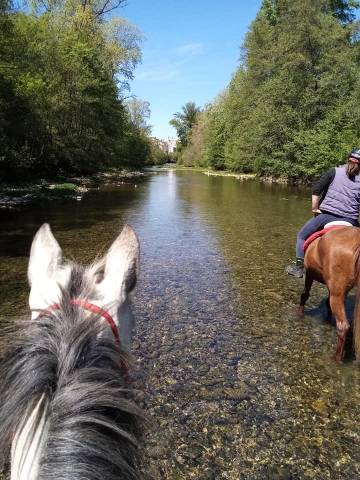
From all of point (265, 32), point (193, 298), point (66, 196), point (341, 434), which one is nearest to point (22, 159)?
point (66, 196)

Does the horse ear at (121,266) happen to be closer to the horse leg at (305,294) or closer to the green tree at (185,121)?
the horse leg at (305,294)

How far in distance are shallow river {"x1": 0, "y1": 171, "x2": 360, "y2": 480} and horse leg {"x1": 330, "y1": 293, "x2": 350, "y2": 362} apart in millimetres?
200

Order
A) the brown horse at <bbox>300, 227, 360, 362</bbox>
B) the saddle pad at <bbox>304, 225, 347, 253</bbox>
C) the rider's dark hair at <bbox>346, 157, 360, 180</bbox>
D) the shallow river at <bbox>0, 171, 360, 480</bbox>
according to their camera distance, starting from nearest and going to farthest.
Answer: the shallow river at <bbox>0, 171, 360, 480</bbox> < the brown horse at <bbox>300, 227, 360, 362</bbox> < the rider's dark hair at <bbox>346, 157, 360, 180</bbox> < the saddle pad at <bbox>304, 225, 347, 253</bbox>

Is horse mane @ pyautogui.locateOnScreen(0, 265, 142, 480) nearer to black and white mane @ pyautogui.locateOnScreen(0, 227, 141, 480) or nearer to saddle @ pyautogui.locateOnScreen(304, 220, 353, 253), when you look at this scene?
black and white mane @ pyautogui.locateOnScreen(0, 227, 141, 480)

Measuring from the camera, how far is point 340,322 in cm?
532

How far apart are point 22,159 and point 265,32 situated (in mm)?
36293

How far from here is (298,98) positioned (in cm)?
3697

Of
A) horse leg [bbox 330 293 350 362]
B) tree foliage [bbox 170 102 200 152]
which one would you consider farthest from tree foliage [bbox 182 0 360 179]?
tree foliage [bbox 170 102 200 152]

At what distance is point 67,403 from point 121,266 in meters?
0.74

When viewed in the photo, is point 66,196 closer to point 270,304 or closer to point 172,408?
point 270,304

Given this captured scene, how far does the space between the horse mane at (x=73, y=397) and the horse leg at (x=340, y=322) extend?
14.8ft

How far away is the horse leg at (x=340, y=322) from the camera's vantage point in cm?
529

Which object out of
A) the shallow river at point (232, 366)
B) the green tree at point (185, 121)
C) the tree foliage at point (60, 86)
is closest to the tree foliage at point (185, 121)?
the green tree at point (185, 121)

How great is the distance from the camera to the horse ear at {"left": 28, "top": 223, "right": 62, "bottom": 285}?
6.58 feet
